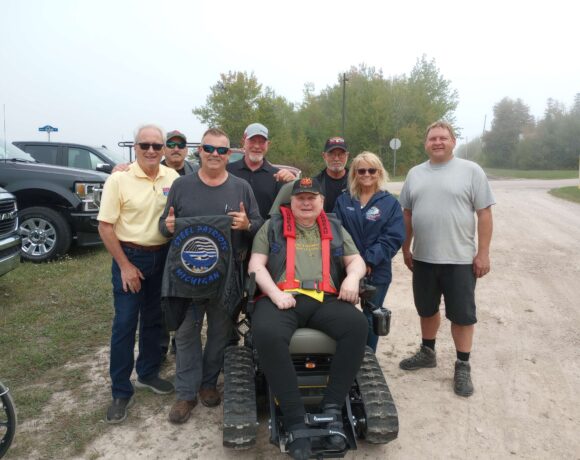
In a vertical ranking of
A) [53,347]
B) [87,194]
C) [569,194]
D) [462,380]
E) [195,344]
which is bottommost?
[53,347]

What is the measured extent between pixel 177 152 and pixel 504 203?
1313cm

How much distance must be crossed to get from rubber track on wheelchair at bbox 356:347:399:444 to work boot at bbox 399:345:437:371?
0.99m

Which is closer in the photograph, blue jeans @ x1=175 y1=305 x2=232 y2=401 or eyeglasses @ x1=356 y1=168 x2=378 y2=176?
blue jeans @ x1=175 y1=305 x2=232 y2=401

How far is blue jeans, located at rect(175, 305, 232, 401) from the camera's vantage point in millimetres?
3324

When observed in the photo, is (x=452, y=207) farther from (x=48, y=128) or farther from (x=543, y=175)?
(x=543, y=175)

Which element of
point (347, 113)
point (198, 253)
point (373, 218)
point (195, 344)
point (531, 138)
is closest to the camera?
point (198, 253)

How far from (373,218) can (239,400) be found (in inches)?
63.6

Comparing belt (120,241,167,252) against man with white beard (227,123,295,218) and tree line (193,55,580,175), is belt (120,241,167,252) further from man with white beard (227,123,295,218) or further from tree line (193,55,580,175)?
tree line (193,55,580,175)

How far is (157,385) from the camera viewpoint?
363cm

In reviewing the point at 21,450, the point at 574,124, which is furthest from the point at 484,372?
the point at 574,124

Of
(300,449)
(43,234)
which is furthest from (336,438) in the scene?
(43,234)

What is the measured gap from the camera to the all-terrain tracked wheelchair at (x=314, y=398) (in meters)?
2.70

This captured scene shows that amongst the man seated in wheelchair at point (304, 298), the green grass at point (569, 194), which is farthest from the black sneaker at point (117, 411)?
the green grass at point (569, 194)

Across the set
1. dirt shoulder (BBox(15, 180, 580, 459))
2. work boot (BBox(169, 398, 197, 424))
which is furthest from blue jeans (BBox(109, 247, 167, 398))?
work boot (BBox(169, 398, 197, 424))
